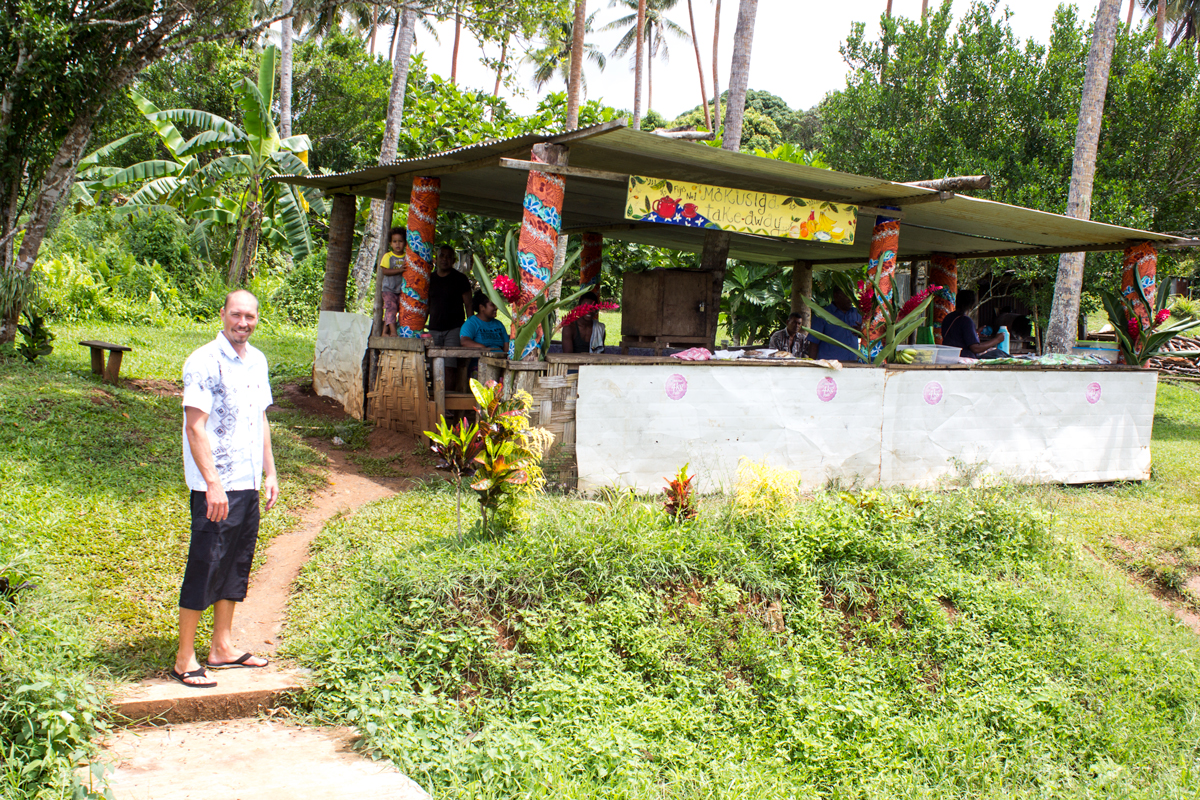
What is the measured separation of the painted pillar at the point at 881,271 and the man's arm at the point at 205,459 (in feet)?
20.2

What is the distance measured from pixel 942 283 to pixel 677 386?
7.14 meters

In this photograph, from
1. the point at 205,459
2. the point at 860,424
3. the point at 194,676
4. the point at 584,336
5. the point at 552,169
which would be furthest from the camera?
the point at 584,336

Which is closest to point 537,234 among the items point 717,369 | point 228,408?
point 717,369

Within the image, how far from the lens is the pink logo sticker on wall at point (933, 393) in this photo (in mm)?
7512

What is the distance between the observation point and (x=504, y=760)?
10.7 ft

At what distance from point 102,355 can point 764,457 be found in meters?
6.70

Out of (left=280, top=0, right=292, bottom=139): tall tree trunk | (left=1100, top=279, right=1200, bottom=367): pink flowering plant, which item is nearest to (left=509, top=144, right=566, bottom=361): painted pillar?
(left=1100, top=279, right=1200, bottom=367): pink flowering plant

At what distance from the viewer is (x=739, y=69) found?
11.3m

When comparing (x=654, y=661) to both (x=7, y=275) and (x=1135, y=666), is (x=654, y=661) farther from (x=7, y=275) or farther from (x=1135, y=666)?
(x=7, y=275)

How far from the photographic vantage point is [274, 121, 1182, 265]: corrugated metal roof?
6172 millimetres

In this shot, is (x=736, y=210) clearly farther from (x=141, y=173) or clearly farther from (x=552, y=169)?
(x=141, y=173)

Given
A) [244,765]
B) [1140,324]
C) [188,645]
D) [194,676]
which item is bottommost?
[244,765]

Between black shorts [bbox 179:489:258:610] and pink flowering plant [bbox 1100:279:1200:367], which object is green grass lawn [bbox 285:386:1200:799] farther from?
pink flowering plant [bbox 1100:279:1200:367]

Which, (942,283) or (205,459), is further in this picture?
(942,283)
